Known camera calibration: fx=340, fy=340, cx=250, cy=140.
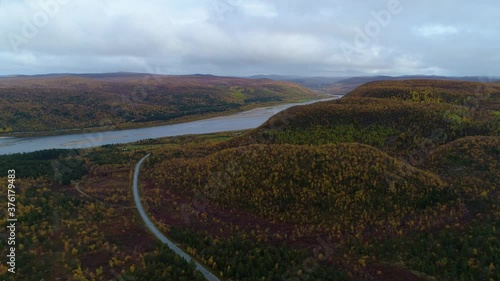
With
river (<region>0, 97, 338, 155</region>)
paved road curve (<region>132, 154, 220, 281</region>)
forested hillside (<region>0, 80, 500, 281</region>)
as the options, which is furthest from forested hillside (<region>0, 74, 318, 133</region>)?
paved road curve (<region>132, 154, 220, 281</region>)

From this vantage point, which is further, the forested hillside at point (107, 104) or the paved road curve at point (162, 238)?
the forested hillside at point (107, 104)

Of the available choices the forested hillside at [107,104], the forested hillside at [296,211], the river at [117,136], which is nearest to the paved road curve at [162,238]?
the forested hillside at [296,211]

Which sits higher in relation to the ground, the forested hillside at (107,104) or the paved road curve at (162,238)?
the forested hillside at (107,104)

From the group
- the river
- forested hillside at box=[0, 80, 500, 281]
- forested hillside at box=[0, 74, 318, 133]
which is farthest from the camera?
forested hillside at box=[0, 74, 318, 133]

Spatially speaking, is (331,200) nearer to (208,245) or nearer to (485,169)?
(208,245)

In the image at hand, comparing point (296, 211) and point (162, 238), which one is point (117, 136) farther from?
point (296, 211)

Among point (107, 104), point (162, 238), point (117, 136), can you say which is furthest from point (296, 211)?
point (107, 104)

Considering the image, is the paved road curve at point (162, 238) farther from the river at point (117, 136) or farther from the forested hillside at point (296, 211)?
the river at point (117, 136)

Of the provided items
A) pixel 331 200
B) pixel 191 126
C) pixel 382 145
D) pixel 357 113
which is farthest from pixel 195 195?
pixel 191 126

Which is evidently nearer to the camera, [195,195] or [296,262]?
[296,262]

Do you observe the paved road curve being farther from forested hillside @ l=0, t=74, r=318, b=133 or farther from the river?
forested hillside @ l=0, t=74, r=318, b=133

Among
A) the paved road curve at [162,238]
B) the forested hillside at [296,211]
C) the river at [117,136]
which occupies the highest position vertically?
the forested hillside at [296,211]
